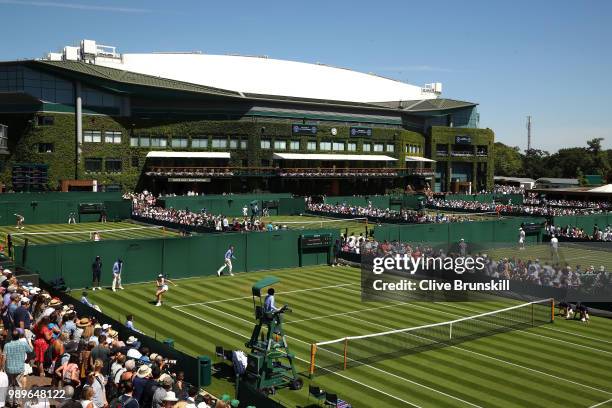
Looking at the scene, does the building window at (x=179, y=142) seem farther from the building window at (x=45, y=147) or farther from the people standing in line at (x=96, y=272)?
the people standing in line at (x=96, y=272)

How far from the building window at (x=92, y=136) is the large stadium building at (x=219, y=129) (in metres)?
0.15

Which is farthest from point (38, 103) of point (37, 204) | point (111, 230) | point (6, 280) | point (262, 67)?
point (6, 280)

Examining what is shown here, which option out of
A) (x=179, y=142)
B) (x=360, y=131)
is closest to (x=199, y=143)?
(x=179, y=142)

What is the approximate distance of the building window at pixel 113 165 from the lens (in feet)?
291

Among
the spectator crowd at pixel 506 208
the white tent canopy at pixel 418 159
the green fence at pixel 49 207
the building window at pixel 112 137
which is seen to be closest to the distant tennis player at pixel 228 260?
the green fence at pixel 49 207

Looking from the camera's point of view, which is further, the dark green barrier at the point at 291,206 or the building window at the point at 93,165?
the building window at the point at 93,165

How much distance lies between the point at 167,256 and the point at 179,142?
60.7m

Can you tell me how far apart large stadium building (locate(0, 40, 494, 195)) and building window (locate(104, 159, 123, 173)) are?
309 mm

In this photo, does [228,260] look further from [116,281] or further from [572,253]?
[572,253]

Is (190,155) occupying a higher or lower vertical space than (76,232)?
higher

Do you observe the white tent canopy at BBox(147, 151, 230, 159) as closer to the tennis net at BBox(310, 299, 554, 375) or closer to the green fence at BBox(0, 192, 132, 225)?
the green fence at BBox(0, 192, 132, 225)

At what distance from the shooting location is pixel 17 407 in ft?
43.2

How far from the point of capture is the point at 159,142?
93938 mm

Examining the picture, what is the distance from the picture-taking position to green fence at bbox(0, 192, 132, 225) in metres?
56.3
